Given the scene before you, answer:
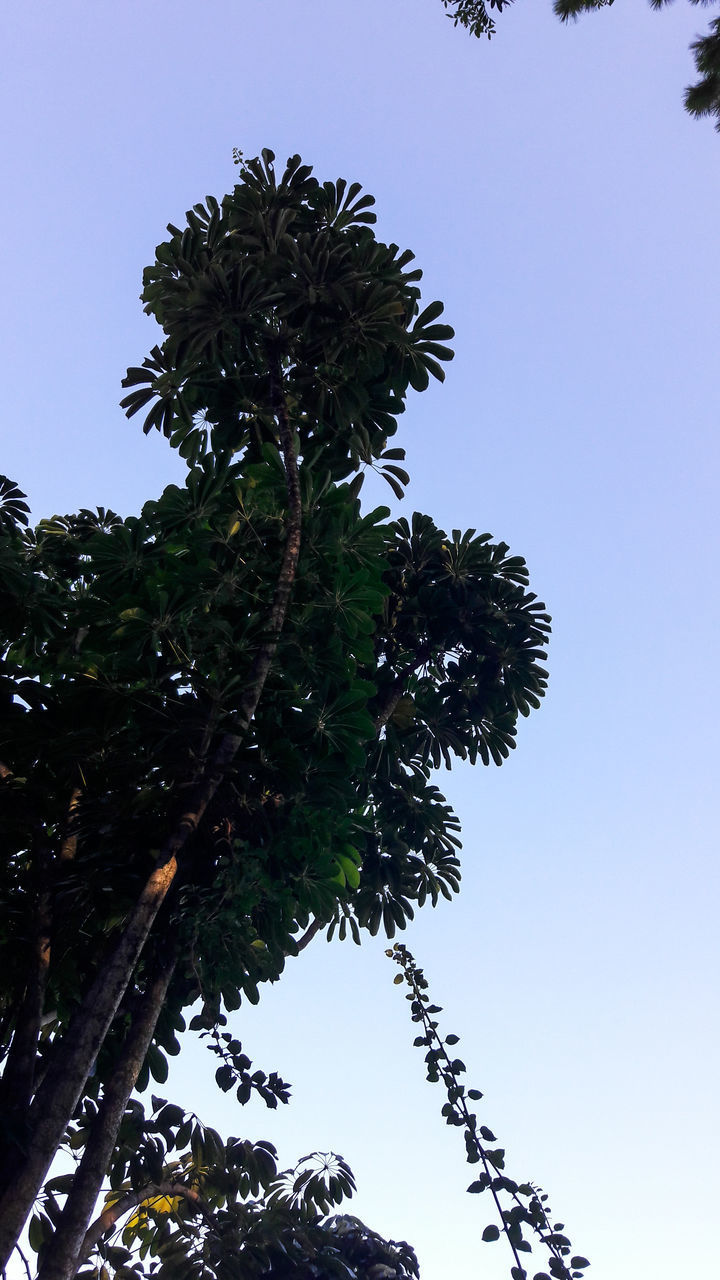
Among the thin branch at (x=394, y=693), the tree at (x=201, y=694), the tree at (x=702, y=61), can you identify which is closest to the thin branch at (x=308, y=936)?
the tree at (x=201, y=694)

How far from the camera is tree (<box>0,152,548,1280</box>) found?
11953 millimetres

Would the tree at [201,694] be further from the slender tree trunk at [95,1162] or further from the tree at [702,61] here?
the tree at [702,61]

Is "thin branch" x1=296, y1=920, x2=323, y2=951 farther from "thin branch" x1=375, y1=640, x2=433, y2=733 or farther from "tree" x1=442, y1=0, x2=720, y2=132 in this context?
"tree" x1=442, y1=0, x2=720, y2=132

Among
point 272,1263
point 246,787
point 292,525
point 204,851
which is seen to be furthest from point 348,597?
point 272,1263

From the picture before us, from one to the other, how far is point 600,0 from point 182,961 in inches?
440

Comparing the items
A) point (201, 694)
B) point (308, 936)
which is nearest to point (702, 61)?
point (201, 694)

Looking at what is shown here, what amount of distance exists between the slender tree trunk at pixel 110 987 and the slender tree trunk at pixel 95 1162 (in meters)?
0.48

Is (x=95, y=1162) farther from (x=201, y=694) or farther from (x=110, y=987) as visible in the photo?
(x=201, y=694)

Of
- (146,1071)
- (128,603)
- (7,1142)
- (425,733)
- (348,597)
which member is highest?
(425,733)

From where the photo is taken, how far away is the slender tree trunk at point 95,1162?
394 inches

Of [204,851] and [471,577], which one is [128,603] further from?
[471,577]

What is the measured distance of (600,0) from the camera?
8391 millimetres

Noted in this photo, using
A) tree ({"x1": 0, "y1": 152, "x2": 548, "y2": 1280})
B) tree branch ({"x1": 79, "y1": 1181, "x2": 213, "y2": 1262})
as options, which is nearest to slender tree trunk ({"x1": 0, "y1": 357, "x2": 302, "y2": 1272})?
tree ({"x1": 0, "y1": 152, "x2": 548, "y2": 1280})

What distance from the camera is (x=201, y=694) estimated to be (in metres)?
12.7
